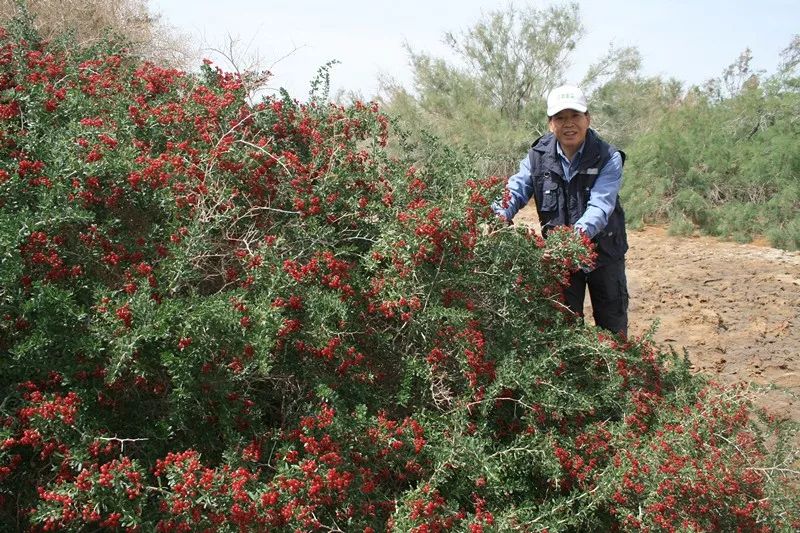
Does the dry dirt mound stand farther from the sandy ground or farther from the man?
the man

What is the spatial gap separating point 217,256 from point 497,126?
49.4 ft

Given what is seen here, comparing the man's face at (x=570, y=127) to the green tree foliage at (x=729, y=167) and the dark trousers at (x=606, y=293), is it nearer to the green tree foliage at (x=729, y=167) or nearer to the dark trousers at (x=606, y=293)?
the dark trousers at (x=606, y=293)

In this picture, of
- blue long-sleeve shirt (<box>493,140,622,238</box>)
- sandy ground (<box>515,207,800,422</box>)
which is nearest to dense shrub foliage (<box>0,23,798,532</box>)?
blue long-sleeve shirt (<box>493,140,622,238</box>)

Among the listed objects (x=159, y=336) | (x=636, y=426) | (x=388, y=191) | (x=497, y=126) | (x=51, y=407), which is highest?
(x=497, y=126)

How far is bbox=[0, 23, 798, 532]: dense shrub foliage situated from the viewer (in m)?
2.64

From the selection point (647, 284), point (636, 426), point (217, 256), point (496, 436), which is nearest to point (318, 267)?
point (217, 256)

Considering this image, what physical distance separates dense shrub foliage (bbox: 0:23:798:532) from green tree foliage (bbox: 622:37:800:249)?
864cm

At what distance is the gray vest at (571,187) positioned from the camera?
4.39m

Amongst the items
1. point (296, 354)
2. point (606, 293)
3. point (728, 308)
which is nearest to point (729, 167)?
point (728, 308)

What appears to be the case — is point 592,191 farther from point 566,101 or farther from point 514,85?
point 514,85

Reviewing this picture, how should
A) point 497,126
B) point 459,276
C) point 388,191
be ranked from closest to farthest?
point 459,276 → point 388,191 → point 497,126

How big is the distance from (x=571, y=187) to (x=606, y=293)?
0.65 m

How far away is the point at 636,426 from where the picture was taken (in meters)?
3.63

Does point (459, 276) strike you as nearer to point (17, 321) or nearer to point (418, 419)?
point (418, 419)
